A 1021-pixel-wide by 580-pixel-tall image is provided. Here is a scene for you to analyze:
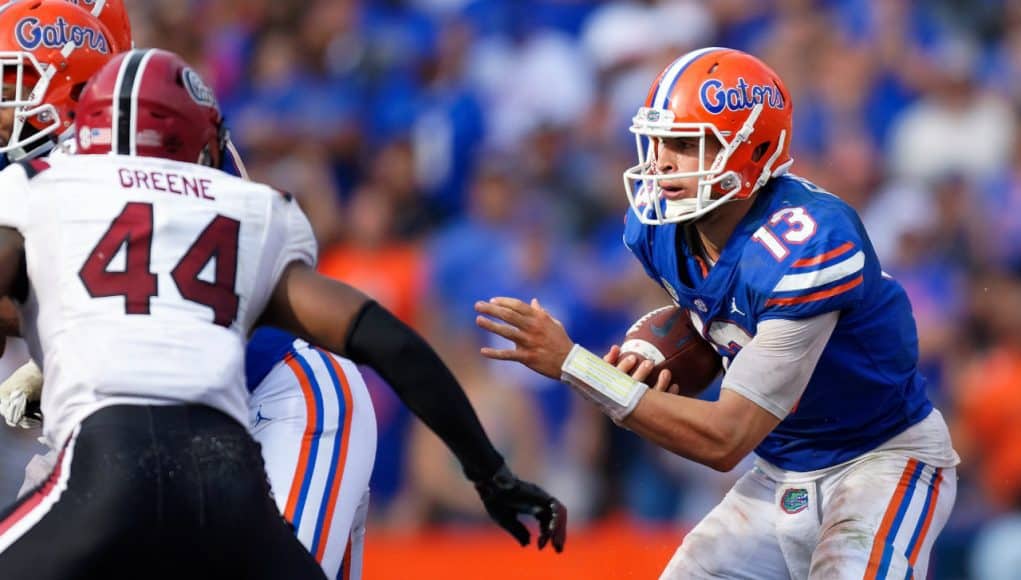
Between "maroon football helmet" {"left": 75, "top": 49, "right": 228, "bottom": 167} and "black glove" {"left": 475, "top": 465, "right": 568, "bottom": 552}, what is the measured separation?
38.3 inches

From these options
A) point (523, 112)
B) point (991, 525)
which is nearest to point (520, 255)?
point (523, 112)

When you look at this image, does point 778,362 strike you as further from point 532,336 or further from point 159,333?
point 159,333

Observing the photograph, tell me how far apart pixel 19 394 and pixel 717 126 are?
6.95ft

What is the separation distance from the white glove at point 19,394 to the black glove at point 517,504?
5.19ft

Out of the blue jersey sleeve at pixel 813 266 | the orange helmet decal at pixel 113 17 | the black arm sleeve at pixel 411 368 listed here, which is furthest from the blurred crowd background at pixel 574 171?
the black arm sleeve at pixel 411 368

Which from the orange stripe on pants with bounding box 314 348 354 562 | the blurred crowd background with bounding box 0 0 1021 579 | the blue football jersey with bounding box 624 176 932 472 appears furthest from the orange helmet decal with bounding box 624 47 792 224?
the blurred crowd background with bounding box 0 0 1021 579

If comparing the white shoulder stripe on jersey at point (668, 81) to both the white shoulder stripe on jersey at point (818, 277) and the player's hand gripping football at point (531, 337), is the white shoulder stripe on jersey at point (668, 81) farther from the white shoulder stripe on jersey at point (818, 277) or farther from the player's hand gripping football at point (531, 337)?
the player's hand gripping football at point (531, 337)

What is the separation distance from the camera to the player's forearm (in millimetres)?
4176

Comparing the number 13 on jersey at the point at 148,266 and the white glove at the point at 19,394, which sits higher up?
the number 13 on jersey at the point at 148,266

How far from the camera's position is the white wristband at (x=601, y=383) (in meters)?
4.16

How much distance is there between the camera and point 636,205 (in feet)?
15.3

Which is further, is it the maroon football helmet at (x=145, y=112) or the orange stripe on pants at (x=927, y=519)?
the orange stripe on pants at (x=927, y=519)

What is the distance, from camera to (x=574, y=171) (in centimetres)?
884

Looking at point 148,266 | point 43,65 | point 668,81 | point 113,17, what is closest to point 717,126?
point 668,81
